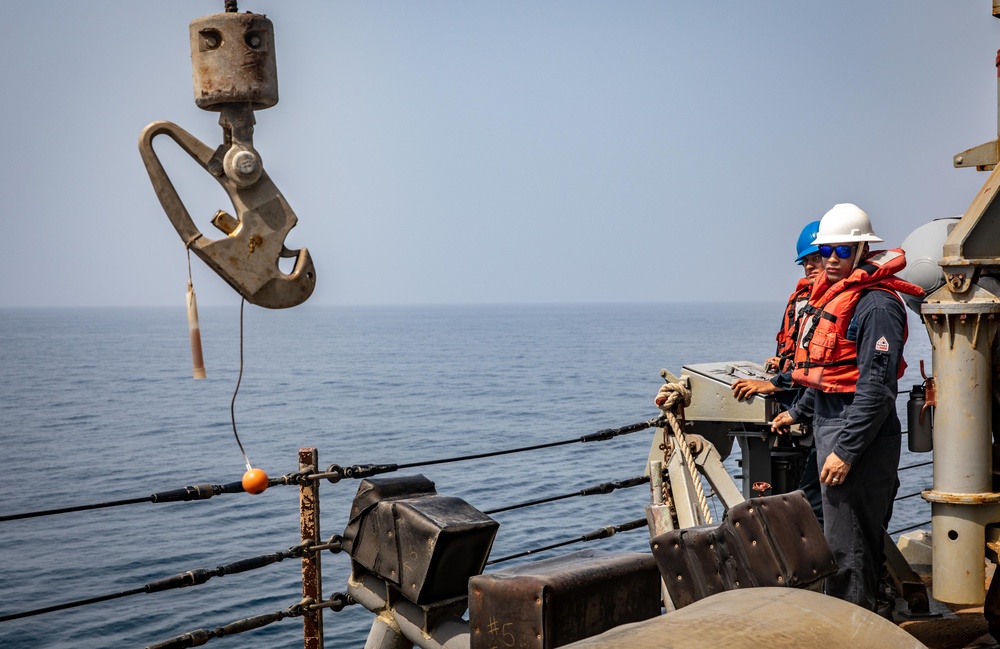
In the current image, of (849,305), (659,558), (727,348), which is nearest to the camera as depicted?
(659,558)

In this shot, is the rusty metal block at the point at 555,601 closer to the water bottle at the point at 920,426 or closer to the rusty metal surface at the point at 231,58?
the rusty metal surface at the point at 231,58

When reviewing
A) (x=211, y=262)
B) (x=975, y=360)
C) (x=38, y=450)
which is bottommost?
(x=38, y=450)

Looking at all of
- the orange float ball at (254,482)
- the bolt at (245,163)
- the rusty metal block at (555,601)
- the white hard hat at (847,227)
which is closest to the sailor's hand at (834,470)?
the white hard hat at (847,227)

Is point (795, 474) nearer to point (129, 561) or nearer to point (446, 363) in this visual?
point (129, 561)

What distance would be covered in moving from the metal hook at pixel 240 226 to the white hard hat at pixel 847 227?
2.74 m

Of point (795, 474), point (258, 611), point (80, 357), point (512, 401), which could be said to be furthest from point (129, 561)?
point (80, 357)

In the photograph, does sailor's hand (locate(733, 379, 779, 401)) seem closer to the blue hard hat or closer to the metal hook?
the blue hard hat

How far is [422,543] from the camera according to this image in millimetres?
4051

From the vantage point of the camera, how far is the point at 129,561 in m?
25.7

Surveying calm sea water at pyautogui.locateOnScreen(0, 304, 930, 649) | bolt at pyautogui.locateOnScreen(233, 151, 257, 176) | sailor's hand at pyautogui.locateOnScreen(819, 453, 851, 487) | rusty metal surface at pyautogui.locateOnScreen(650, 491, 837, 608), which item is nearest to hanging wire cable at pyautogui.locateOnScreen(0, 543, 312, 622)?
bolt at pyautogui.locateOnScreen(233, 151, 257, 176)

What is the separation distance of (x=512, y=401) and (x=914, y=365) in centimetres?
2481

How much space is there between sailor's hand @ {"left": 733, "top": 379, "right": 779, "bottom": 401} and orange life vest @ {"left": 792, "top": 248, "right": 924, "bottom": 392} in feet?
1.23

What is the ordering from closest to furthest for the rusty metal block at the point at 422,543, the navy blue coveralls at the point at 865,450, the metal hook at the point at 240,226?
the metal hook at the point at 240,226 → the rusty metal block at the point at 422,543 → the navy blue coveralls at the point at 865,450

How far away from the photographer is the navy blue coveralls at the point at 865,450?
486 centimetres
